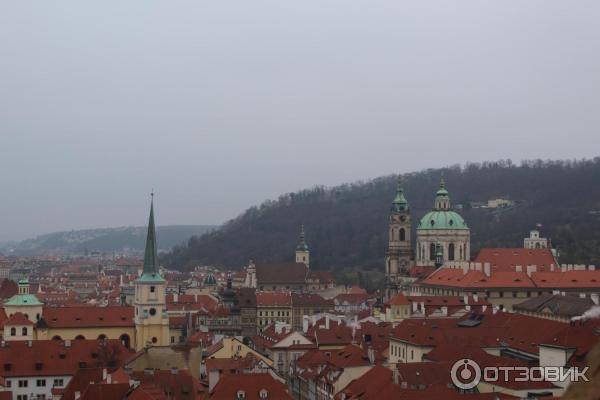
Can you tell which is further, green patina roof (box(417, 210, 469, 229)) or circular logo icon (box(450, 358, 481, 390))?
green patina roof (box(417, 210, 469, 229))

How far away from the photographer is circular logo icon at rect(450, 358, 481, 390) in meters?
43.0

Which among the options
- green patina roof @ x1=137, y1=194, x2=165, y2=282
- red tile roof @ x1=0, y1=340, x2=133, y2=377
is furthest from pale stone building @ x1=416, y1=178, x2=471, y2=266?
red tile roof @ x1=0, y1=340, x2=133, y2=377

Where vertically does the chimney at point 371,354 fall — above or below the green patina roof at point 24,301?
below

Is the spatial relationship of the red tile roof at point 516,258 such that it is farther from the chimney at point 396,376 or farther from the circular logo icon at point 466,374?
the circular logo icon at point 466,374

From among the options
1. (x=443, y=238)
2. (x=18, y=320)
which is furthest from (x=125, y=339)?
(x=443, y=238)

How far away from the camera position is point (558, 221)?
184 metres

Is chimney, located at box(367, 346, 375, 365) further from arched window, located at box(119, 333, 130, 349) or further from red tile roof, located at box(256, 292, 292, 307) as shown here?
red tile roof, located at box(256, 292, 292, 307)

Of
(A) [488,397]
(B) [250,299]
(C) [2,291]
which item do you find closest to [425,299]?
(B) [250,299]

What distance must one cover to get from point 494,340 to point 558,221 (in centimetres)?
13102

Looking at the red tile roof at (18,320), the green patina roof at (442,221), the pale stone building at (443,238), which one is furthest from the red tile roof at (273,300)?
the red tile roof at (18,320)

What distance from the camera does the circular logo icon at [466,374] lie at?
141 ft

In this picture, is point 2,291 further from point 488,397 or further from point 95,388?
point 488,397

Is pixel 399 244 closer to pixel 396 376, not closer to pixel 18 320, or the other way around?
pixel 18 320

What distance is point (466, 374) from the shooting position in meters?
44.5
